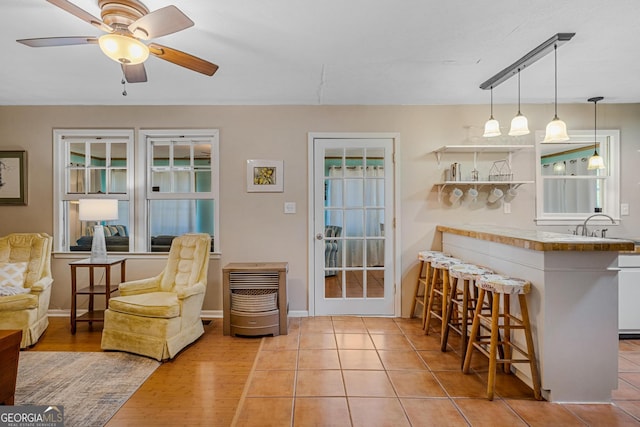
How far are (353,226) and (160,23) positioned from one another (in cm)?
264

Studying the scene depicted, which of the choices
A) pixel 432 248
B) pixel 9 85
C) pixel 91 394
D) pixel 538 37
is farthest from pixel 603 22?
pixel 9 85

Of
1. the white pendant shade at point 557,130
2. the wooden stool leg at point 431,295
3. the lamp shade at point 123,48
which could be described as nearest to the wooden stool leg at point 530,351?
the wooden stool leg at point 431,295

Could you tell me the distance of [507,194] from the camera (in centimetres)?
377

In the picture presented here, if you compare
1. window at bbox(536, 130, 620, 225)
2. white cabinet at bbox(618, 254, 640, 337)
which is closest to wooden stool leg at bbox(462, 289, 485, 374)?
white cabinet at bbox(618, 254, 640, 337)

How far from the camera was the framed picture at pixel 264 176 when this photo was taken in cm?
380

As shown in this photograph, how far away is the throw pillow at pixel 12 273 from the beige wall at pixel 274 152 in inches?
21.1

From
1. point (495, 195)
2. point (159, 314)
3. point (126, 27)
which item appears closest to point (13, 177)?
point (159, 314)

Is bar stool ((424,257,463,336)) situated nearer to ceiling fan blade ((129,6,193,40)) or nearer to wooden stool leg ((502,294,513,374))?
Result: wooden stool leg ((502,294,513,374))

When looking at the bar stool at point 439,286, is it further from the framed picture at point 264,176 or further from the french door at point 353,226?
the framed picture at point 264,176

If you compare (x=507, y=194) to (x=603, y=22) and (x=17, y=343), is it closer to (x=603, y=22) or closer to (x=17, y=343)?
(x=603, y=22)

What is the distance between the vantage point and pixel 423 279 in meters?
3.75

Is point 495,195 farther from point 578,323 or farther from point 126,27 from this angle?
point 126,27

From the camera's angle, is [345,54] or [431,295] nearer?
[345,54]

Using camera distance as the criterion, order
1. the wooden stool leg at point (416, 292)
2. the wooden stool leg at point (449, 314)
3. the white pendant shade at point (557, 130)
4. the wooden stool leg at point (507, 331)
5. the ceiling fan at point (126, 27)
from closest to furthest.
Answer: the ceiling fan at point (126, 27) → the wooden stool leg at point (507, 331) → the white pendant shade at point (557, 130) → the wooden stool leg at point (449, 314) → the wooden stool leg at point (416, 292)
